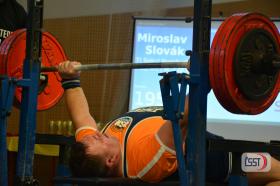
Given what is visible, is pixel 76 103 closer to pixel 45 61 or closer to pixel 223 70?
pixel 45 61

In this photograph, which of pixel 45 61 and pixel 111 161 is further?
pixel 45 61

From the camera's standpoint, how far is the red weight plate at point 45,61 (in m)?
2.39

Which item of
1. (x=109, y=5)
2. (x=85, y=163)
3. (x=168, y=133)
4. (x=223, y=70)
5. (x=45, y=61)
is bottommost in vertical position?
(x=85, y=163)

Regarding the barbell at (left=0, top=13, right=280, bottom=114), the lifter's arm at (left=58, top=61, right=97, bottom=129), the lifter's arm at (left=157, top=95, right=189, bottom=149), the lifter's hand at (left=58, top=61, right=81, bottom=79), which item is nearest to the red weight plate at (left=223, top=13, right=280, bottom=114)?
the barbell at (left=0, top=13, right=280, bottom=114)

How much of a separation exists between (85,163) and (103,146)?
0.09 meters

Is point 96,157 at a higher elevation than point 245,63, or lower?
lower

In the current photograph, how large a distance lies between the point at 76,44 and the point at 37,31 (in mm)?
1964

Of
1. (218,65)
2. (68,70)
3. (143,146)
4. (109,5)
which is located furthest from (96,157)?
(109,5)

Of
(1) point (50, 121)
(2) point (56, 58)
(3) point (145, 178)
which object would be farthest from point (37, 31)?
(1) point (50, 121)

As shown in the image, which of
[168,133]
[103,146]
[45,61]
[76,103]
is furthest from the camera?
[45,61]

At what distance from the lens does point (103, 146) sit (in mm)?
1852

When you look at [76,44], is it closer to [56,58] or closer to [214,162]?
[56,58]

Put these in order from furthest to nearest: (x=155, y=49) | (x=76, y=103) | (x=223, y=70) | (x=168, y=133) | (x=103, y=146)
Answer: (x=155, y=49) → (x=76, y=103) → (x=103, y=146) → (x=168, y=133) → (x=223, y=70)

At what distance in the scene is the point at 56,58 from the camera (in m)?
2.61
